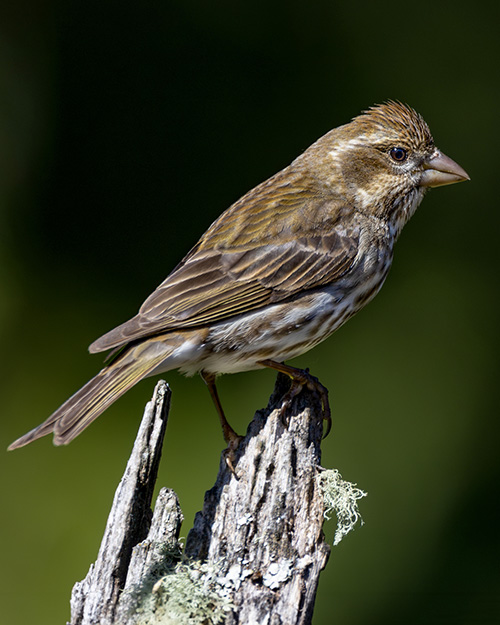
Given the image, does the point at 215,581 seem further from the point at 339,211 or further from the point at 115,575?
the point at 339,211

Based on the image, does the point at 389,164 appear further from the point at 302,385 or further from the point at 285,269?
the point at 302,385

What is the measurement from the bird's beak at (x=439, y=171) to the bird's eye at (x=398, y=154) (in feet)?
0.37

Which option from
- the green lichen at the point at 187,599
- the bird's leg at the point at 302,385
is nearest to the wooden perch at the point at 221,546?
the green lichen at the point at 187,599

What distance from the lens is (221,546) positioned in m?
3.11

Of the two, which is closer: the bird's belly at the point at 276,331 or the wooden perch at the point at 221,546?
the wooden perch at the point at 221,546

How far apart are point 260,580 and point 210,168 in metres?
3.23

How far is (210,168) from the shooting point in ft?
18.8

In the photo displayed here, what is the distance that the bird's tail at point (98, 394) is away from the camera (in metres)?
3.47

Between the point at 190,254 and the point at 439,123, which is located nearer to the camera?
the point at 190,254

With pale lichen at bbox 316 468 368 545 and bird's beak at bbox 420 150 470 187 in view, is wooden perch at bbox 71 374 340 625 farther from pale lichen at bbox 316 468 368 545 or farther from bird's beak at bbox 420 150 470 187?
bird's beak at bbox 420 150 470 187

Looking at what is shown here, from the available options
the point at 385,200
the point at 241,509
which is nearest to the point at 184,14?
the point at 385,200

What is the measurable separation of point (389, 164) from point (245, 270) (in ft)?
3.24

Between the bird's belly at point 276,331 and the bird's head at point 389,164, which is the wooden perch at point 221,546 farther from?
the bird's head at point 389,164

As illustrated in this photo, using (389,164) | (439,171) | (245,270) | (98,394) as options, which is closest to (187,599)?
(98,394)
